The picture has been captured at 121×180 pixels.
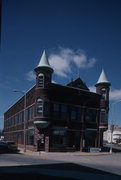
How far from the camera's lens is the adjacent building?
33.5 m

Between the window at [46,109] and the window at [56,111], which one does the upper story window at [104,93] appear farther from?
the window at [46,109]

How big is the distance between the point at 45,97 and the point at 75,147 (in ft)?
31.2

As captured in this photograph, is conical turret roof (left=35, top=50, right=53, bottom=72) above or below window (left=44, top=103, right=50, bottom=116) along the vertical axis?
above

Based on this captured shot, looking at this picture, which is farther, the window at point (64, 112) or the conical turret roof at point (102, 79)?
the conical turret roof at point (102, 79)

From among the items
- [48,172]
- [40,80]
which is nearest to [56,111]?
[40,80]

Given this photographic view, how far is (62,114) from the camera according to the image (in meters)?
35.5

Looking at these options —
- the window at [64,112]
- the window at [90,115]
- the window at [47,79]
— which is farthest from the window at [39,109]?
the window at [90,115]

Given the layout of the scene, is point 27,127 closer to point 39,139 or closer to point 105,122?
point 39,139

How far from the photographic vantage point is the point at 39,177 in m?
12.4

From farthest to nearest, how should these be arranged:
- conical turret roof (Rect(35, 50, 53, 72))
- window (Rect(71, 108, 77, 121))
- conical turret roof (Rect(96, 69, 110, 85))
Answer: conical turret roof (Rect(96, 69, 110, 85)) → window (Rect(71, 108, 77, 121)) → conical turret roof (Rect(35, 50, 53, 72))

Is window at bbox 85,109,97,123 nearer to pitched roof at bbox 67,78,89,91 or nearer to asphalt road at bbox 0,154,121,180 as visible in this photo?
pitched roof at bbox 67,78,89,91

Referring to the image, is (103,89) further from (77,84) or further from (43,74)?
(43,74)

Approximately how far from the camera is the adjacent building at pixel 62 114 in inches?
1320

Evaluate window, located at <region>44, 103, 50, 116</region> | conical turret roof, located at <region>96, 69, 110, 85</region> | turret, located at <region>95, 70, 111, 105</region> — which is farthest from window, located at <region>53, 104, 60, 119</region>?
conical turret roof, located at <region>96, 69, 110, 85</region>
